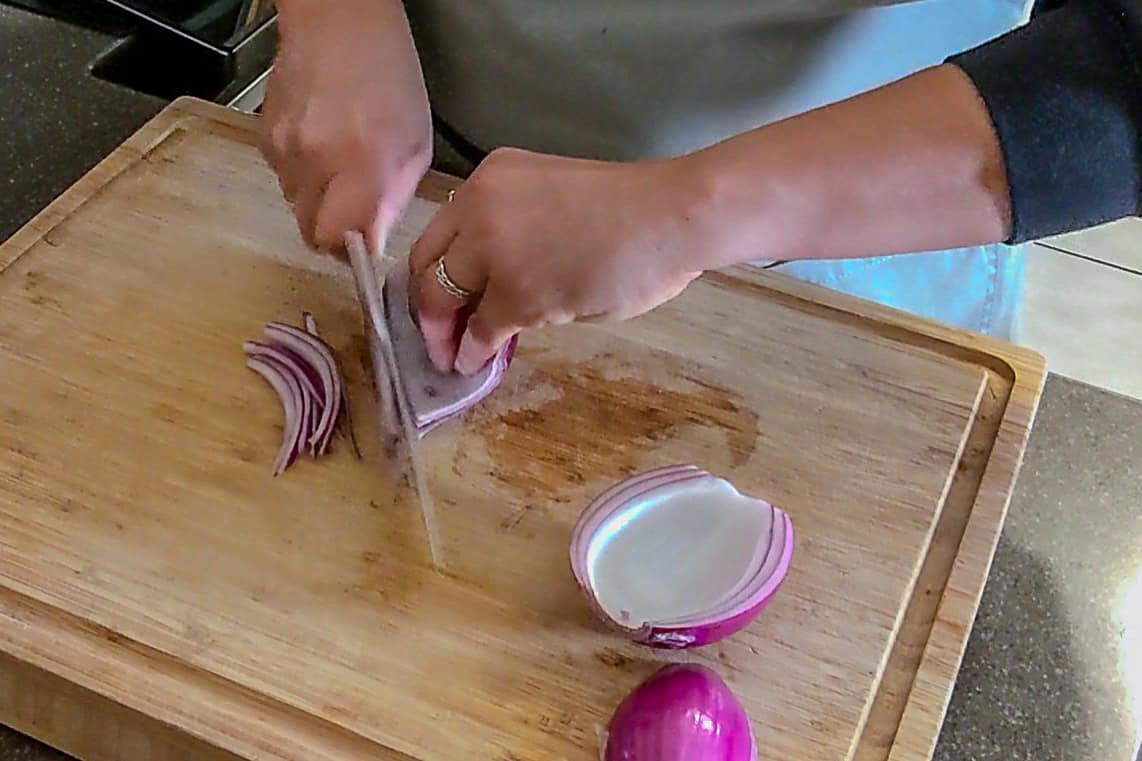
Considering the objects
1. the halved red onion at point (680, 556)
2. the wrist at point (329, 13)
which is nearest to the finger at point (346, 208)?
the wrist at point (329, 13)

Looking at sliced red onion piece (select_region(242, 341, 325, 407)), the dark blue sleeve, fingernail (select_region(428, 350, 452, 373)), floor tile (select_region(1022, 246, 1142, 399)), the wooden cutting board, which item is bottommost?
floor tile (select_region(1022, 246, 1142, 399))

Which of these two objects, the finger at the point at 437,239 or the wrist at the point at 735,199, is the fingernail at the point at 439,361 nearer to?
the finger at the point at 437,239

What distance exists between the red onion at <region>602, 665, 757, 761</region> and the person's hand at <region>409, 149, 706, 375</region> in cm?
19

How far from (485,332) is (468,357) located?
41 mm

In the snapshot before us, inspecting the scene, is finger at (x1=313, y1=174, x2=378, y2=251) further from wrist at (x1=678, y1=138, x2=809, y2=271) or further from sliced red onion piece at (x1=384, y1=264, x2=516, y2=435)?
wrist at (x1=678, y1=138, x2=809, y2=271)

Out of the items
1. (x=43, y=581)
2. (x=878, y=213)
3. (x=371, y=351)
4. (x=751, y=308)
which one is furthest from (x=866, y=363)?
(x=43, y=581)

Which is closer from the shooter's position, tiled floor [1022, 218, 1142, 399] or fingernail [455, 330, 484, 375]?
fingernail [455, 330, 484, 375]

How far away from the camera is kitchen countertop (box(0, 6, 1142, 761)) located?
741 mm

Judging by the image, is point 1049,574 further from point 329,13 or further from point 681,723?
point 329,13

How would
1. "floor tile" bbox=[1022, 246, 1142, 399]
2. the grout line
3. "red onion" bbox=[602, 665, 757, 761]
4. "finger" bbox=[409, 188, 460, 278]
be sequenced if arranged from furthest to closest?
the grout line → "floor tile" bbox=[1022, 246, 1142, 399] → "finger" bbox=[409, 188, 460, 278] → "red onion" bbox=[602, 665, 757, 761]

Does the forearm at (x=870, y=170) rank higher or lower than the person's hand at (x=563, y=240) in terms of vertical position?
higher

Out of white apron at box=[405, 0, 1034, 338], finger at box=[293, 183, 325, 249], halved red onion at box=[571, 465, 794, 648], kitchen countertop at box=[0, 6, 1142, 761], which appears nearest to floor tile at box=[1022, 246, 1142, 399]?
kitchen countertop at box=[0, 6, 1142, 761]

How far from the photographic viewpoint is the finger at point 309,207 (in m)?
0.81

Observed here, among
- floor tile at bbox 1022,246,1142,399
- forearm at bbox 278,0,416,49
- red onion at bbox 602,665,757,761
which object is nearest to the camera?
red onion at bbox 602,665,757,761
